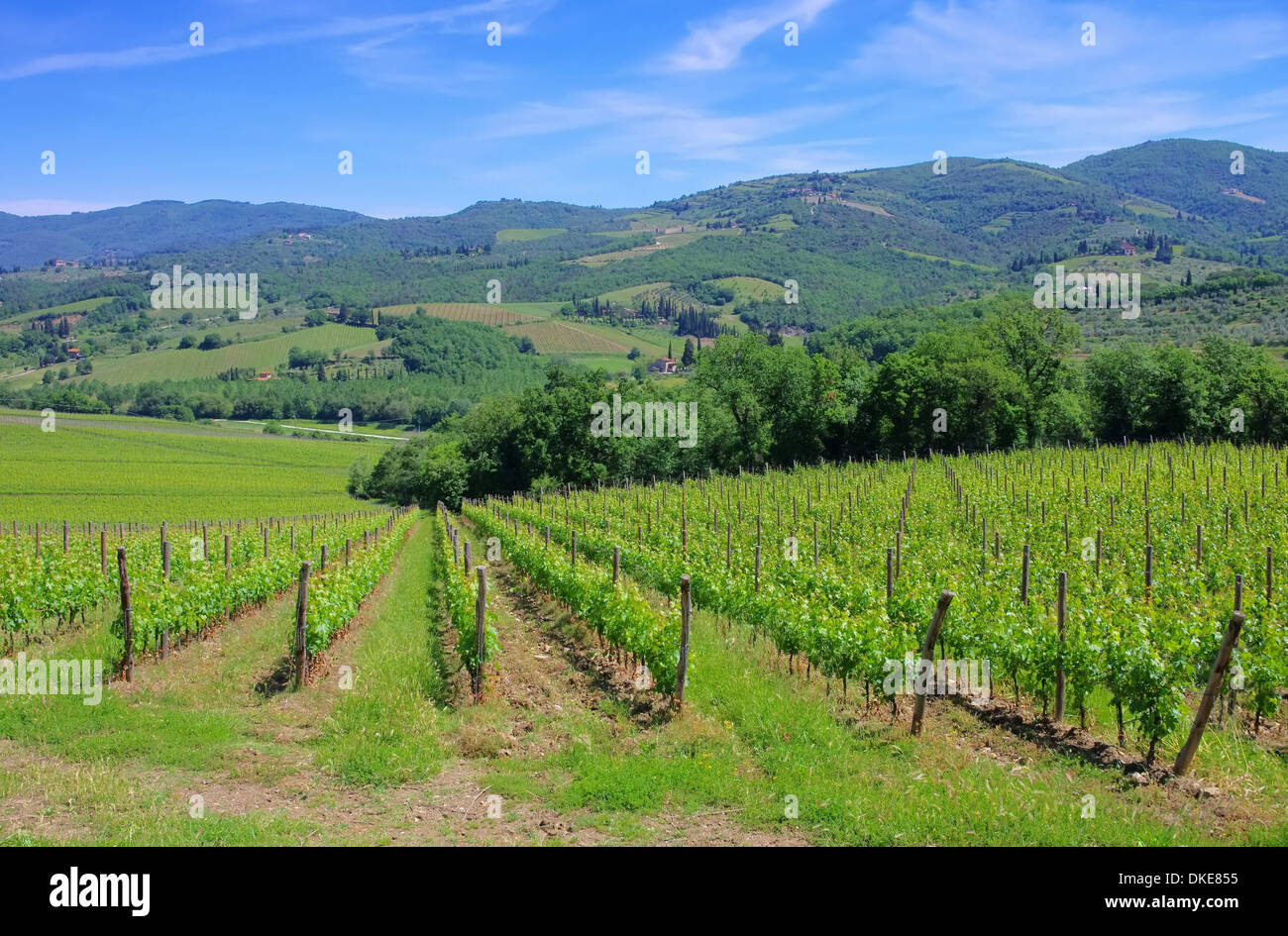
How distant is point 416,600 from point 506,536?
843 centimetres

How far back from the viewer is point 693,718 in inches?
367

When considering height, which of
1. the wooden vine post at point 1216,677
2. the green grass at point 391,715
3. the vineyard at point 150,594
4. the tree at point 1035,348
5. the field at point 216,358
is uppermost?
the field at point 216,358

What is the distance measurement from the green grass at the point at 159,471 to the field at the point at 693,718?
4547 cm

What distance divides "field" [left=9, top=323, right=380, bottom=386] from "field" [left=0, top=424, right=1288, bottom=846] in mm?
152450

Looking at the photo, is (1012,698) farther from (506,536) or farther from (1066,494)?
(506,536)

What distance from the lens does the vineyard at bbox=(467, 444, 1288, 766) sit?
28.0 ft

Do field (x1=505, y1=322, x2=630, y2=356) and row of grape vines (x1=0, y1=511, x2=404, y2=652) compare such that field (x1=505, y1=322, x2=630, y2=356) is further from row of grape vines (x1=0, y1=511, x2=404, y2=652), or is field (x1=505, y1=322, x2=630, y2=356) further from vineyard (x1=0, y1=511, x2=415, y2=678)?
vineyard (x1=0, y1=511, x2=415, y2=678)

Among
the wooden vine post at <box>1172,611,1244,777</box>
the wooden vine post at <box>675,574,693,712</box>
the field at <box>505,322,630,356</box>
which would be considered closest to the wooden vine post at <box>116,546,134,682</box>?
the wooden vine post at <box>675,574,693,712</box>

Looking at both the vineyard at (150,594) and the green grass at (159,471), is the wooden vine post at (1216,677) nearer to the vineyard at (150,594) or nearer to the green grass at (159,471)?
the vineyard at (150,594)

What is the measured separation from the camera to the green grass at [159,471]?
56625 mm

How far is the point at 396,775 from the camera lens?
801 cm

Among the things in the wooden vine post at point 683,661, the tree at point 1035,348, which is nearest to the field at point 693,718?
the wooden vine post at point 683,661
